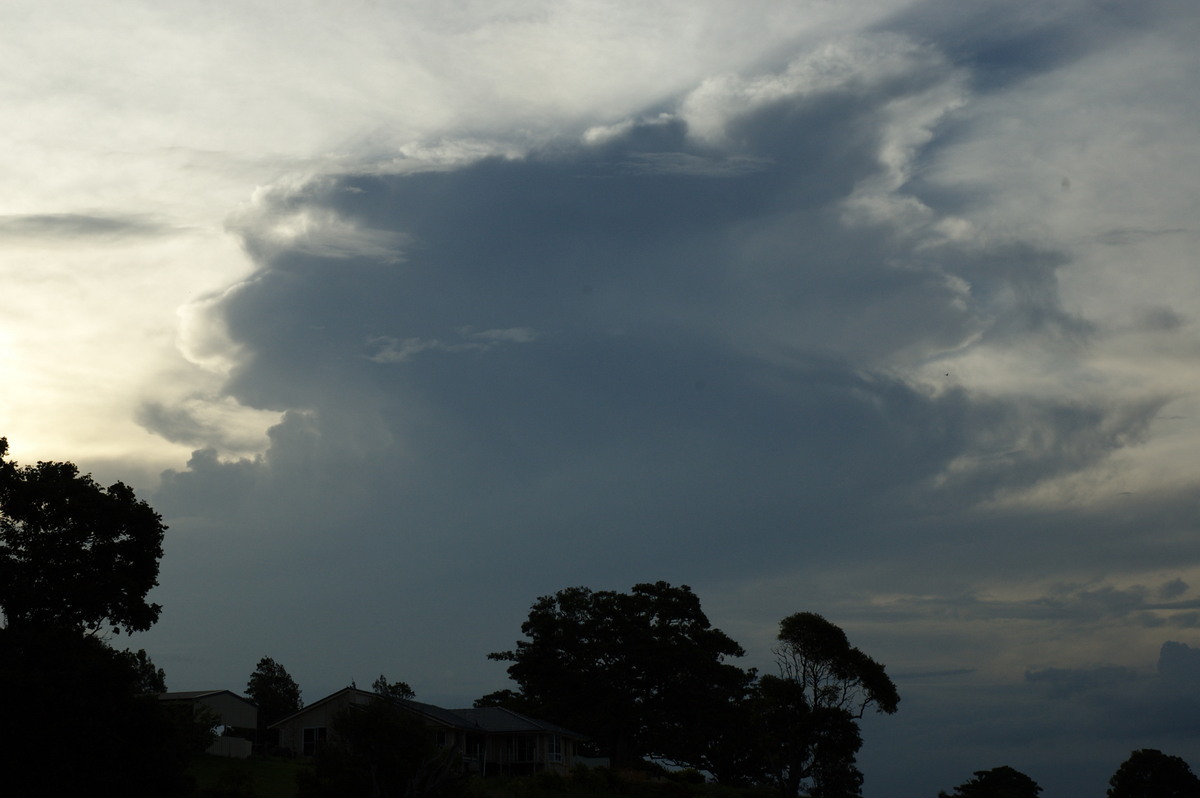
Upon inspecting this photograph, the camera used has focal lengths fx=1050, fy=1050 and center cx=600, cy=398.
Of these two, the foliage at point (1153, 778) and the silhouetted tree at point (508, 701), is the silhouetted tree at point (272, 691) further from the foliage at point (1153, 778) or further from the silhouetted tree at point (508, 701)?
the foliage at point (1153, 778)

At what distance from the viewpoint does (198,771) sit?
5544 centimetres

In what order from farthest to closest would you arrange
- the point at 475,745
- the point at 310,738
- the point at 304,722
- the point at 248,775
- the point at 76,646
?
the point at 475,745 < the point at 304,722 < the point at 310,738 < the point at 248,775 < the point at 76,646

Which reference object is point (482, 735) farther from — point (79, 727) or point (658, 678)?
point (79, 727)

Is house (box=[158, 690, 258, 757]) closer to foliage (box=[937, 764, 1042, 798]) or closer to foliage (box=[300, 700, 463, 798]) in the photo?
foliage (box=[300, 700, 463, 798])

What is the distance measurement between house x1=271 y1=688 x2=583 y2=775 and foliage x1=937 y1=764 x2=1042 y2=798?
57539 mm

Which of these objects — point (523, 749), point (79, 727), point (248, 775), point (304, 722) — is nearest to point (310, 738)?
point (304, 722)

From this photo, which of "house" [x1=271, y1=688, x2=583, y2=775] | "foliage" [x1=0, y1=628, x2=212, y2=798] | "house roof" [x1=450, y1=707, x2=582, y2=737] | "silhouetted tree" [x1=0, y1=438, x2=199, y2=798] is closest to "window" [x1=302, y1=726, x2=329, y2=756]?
"house" [x1=271, y1=688, x2=583, y2=775]

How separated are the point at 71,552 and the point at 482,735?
119ft

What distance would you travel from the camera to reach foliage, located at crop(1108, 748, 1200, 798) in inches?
3907

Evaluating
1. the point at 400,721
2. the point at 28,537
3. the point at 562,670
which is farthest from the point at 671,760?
the point at 28,537

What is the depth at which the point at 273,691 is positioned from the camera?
109 m

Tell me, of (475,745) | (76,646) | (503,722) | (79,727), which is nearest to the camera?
(79,727)

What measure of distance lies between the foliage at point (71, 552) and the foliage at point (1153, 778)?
304 feet

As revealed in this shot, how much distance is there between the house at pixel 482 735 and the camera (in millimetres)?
72750
